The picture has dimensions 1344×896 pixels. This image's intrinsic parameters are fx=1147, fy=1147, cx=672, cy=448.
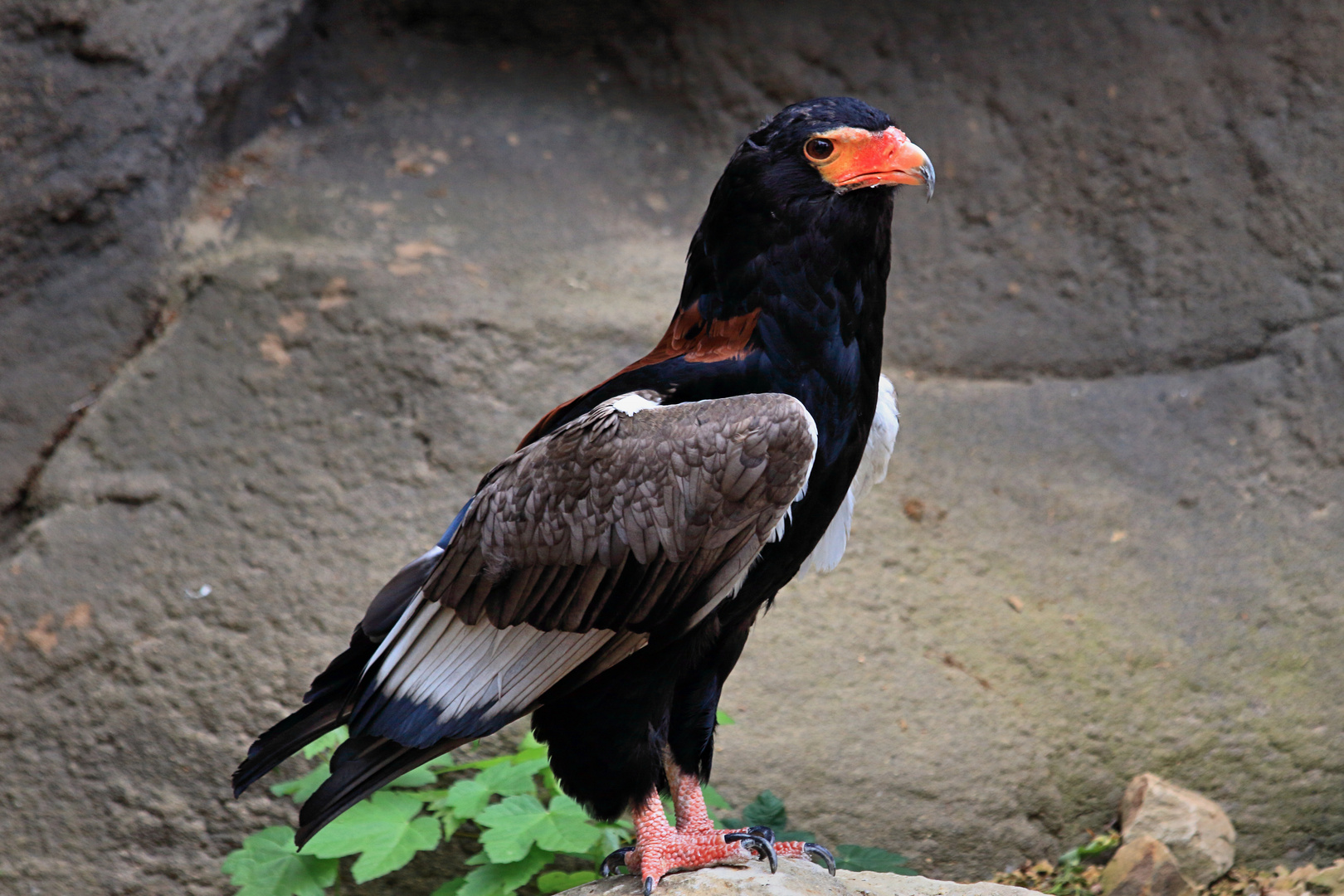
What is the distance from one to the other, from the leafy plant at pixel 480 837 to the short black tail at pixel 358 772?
354 mm

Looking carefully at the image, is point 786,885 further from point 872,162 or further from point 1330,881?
point 1330,881

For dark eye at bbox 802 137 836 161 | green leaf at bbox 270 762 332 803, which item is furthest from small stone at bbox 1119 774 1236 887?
green leaf at bbox 270 762 332 803

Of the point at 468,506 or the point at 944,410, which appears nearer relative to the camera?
the point at 468,506

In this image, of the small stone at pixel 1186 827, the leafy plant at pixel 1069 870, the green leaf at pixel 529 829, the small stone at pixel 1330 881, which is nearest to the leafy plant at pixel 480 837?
the green leaf at pixel 529 829

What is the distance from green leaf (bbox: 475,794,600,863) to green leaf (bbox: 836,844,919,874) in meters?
0.64

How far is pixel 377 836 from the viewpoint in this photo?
2.71 m

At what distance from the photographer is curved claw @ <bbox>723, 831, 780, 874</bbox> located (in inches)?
92.6

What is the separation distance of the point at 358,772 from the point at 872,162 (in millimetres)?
1601

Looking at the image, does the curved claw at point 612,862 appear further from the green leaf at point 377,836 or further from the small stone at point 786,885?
the green leaf at point 377,836

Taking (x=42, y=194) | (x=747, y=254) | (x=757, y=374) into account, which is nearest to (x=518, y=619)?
(x=757, y=374)

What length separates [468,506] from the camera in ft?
8.02

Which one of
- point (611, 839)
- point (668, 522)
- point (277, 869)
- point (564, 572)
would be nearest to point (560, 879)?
point (611, 839)

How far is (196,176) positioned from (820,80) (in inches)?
102

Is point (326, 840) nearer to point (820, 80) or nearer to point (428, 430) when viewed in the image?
point (428, 430)
